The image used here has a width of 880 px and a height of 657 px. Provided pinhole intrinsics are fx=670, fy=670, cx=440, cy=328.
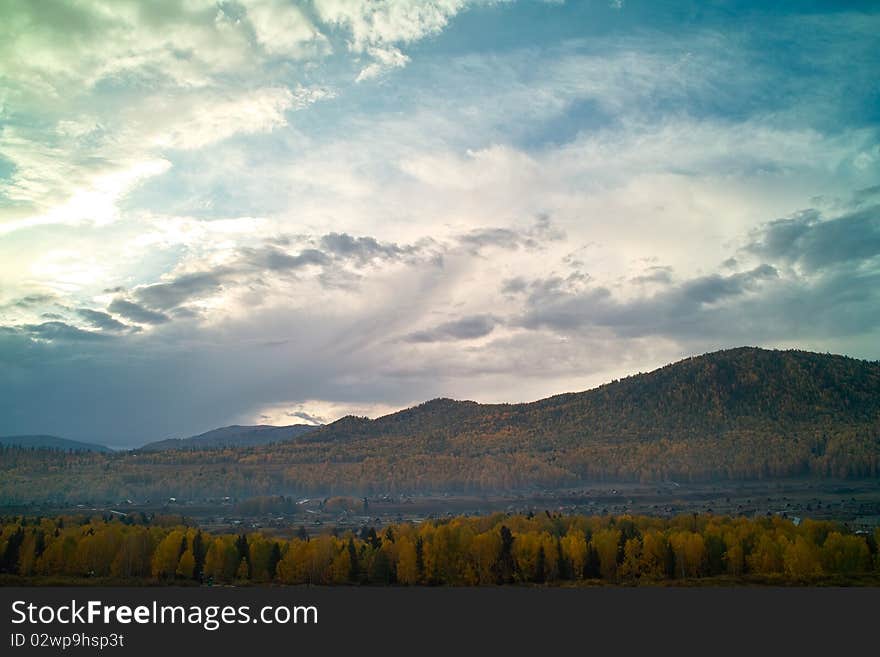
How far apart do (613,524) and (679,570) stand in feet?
99.3

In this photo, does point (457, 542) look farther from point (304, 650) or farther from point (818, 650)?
point (818, 650)

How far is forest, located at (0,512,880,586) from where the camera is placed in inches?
4322

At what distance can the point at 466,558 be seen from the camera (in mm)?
116188

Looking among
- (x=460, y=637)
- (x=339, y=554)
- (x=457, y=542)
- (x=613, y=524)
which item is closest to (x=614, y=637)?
(x=460, y=637)

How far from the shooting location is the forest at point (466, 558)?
110 metres

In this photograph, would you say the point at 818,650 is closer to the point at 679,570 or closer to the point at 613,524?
the point at 679,570

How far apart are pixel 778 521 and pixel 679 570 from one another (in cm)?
3149

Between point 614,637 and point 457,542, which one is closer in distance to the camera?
point 614,637

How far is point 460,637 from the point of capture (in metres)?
78.8

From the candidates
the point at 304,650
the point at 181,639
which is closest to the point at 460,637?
the point at 304,650

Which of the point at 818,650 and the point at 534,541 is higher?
the point at 534,541

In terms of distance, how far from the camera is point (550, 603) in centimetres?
9762

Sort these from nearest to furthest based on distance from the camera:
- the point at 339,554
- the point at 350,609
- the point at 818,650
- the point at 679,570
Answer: the point at 818,650 < the point at 350,609 < the point at 679,570 < the point at 339,554

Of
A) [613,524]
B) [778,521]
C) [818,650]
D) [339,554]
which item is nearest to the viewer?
[818,650]
